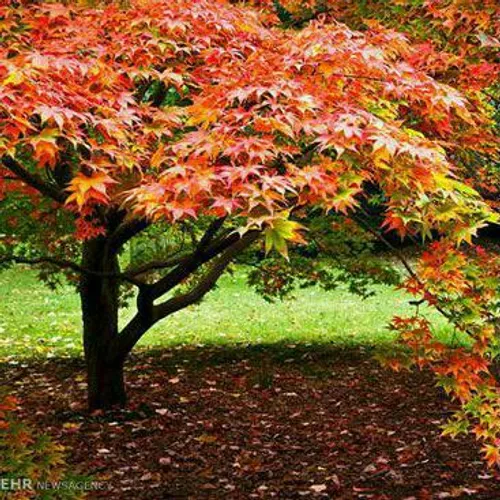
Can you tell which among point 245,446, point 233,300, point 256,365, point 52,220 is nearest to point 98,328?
point 52,220

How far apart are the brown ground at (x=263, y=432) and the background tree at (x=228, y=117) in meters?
1.63

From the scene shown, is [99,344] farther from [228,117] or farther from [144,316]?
[228,117]

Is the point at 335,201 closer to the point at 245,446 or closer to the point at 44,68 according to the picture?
the point at 44,68

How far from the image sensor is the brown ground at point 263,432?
4863 mm

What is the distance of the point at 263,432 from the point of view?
19.4 ft

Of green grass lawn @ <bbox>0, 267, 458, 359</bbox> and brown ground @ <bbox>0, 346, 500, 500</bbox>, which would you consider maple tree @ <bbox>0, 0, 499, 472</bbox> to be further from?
green grass lawn @ <bbox>0, 267, 458, 359</bbox>

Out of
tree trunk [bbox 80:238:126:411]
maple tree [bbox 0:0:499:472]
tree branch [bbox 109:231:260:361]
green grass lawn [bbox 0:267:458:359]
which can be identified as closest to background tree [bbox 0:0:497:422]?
maple tree [bbox 0:0:499:472]

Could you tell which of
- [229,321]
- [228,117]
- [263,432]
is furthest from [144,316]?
[229,321]

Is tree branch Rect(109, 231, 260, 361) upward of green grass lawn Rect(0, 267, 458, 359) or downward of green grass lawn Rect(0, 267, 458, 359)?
upward

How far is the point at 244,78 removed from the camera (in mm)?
3311

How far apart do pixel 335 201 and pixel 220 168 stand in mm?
437

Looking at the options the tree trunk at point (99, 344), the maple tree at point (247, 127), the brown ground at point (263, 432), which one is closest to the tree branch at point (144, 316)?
the tree trunk at point (99, 344)

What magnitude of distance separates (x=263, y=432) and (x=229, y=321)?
240 inches

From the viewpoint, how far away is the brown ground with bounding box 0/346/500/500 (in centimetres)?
486
